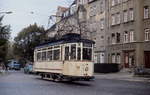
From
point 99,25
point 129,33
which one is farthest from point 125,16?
point 99,25

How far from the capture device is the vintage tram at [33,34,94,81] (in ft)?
93.0

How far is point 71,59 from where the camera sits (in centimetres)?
2903

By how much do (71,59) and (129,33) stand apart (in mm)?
28369

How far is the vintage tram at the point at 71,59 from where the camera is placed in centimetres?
2836

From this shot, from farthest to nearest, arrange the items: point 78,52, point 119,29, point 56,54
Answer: point 119,29 < point 56,54 < point 78,52

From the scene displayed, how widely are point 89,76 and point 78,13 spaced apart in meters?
48.0

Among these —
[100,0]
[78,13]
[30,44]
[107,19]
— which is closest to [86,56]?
[107,19]

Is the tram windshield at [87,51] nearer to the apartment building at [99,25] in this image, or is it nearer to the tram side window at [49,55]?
the tram side window at [49,55]

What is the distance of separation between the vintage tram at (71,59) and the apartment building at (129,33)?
23064 millimetres

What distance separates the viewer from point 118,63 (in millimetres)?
58562

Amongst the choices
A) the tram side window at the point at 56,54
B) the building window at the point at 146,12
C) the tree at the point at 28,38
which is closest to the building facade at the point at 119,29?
the building window at the point at 146,12

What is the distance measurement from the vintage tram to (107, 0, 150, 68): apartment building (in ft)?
75.7

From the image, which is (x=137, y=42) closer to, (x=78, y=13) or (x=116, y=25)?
(x=116, y=25)

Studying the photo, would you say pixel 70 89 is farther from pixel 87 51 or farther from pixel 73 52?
pixel 87 51
